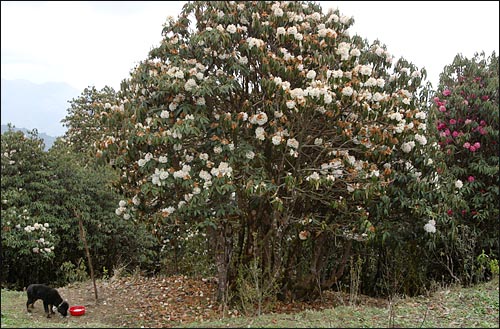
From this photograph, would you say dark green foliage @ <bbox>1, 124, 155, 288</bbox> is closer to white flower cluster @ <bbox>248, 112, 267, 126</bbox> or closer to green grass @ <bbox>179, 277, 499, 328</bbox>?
white flower cluster @ <bbox>248, 112, 267, 126</bbox>

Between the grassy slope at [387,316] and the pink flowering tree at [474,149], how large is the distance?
1.17 metres

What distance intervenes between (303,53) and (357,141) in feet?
4.12

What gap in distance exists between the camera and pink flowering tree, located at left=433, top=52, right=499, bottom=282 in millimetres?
6922

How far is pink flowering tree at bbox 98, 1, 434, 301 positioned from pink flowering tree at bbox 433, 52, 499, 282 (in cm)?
123

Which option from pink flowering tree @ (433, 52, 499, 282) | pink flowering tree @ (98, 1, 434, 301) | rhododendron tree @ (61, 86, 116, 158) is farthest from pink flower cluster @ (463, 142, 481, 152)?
rhododendron tree @ (61, 86, 116, 158)

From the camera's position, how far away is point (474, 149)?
691 cm

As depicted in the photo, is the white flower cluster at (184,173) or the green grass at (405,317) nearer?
the green grass at (405,317)

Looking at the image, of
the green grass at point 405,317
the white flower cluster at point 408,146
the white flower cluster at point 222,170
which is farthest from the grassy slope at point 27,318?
the white flower cluster at point 408,146

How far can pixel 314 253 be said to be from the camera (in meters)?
6.94

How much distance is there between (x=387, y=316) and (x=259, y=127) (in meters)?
2.34

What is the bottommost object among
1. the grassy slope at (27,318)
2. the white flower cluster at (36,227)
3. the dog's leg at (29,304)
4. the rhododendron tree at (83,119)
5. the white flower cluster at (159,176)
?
the grassy slope at (27,318)

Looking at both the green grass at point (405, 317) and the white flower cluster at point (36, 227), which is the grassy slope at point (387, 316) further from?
the white flower cluster at point (36, 227)

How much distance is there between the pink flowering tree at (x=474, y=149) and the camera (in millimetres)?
6922

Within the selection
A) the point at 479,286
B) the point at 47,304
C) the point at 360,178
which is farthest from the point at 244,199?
the point at 479,286
